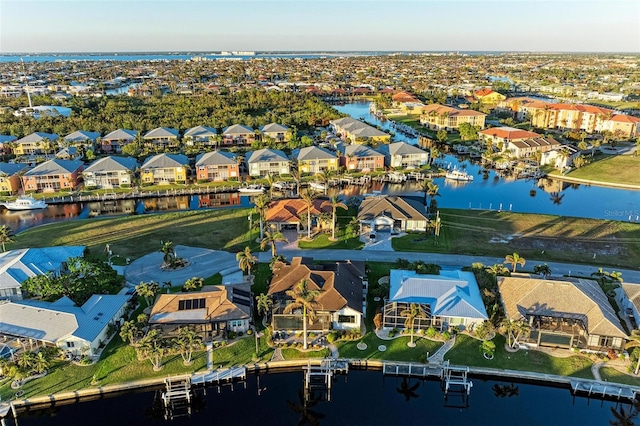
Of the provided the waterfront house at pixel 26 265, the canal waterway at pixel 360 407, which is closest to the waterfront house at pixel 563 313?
the canal waterway at pixel 360 407

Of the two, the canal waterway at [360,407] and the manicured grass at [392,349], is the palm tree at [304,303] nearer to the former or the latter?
the manicured grass at [392,349]

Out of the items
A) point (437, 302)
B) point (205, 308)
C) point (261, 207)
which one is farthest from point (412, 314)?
point (261, 207)

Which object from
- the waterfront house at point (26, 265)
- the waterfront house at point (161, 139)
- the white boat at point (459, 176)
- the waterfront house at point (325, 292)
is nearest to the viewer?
the waterfront house at point (325, 292)

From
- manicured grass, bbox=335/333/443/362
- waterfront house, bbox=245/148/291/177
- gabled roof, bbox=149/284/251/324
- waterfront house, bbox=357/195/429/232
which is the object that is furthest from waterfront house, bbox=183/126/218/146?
manicured grass, bbox=335/333/443/362

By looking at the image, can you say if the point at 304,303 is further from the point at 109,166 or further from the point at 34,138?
the point at 34,138

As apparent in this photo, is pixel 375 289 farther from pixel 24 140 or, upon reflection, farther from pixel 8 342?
pixel 24 140
